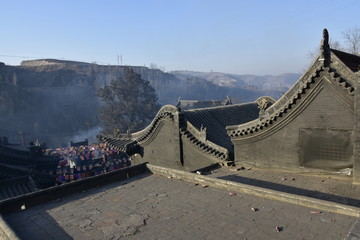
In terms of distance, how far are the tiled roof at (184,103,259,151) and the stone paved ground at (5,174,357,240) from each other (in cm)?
687

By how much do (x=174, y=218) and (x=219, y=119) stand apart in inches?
440

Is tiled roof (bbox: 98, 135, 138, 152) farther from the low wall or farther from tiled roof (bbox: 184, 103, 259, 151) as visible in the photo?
the low wall

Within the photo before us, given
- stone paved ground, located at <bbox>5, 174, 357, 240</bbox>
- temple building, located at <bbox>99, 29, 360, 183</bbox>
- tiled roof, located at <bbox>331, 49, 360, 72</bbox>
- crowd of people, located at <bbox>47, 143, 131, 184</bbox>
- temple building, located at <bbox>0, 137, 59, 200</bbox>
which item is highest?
tiled roof, located at <bbox>331, 49, 360, 72</bbox>

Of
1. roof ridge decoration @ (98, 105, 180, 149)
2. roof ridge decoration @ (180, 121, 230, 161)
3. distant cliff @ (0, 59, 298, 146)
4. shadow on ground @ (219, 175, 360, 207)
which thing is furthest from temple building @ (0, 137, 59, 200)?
distant cliff @ (0, 59, 298, 146)

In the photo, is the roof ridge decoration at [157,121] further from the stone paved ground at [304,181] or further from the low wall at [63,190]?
the low wall at [63,190]

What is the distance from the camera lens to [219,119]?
58.5 ft

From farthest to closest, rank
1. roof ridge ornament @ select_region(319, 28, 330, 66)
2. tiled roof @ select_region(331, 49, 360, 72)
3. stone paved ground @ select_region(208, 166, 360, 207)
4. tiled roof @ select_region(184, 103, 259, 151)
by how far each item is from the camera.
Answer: tiled roof @ select_region(184, 103, 259, 151) < tiled roof @ select_region(331, 49, 360, 72) < roof ridge ornament @ select_region(319, 28, 330, 66) < stone paved ground @ select_region(208, 166, 360, 207)

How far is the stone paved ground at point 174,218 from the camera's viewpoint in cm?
630

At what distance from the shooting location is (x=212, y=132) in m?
16.4

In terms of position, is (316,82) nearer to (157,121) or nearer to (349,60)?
(349,60)

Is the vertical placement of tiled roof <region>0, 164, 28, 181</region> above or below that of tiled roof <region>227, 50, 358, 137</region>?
below

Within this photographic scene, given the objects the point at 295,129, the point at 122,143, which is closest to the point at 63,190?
Answer: the point at 295,129

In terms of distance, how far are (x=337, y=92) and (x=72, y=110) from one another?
7505cm

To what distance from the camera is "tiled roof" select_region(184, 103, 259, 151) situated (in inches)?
631
